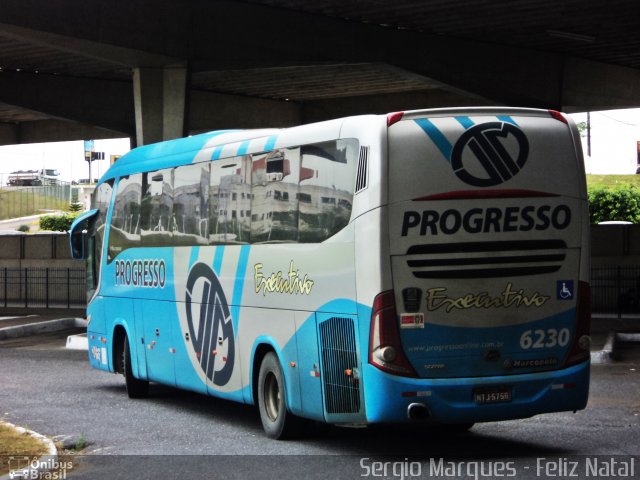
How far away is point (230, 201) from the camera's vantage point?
1430 centimetres

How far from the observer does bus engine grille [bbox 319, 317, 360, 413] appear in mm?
11414

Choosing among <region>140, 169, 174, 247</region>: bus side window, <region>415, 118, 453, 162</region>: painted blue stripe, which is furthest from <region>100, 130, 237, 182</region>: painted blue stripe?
<region>415, 118, 453, 162</region>: painted blue stripe

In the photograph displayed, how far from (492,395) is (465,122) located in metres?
2.63

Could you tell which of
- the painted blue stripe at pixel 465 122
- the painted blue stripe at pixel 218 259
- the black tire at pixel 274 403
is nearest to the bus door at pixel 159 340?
the painted blue stripe at pixel 218 259

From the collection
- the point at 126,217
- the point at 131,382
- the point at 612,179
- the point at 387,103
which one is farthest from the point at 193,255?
the point at 612,179

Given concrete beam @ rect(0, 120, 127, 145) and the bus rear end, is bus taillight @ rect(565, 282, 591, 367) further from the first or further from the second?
concrete beam @ rect(0, 120, 127, 145)

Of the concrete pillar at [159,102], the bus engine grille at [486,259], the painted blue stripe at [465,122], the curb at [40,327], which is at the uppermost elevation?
the concrete pillar at [159,102]

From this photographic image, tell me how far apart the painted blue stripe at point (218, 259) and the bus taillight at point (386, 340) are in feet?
12.5

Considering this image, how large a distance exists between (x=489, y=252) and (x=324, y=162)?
6.66ft

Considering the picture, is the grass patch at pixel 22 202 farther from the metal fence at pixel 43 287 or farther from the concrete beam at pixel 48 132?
A: the metal fence at pixel 43 287

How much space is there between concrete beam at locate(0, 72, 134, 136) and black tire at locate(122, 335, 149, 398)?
30193mm

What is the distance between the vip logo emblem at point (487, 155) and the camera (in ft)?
Answer: 37.2

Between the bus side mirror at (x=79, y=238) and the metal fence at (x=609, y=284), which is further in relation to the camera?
the metal fence at (x=609, y=284)

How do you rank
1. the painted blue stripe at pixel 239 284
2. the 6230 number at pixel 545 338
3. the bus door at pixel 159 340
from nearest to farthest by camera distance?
1. the 6230 number at pixel 545 338
2. the painted blue stripe at pixel 239 284
3. the bus door at pixel 159 340
